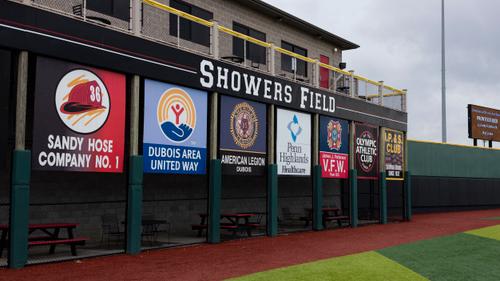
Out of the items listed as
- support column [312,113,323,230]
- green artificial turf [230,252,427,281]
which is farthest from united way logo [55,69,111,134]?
support column [312,113,323,230]

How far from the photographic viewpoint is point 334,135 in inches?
863

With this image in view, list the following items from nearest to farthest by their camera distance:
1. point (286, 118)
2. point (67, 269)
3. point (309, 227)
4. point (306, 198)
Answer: point (67, 269)
point (286, 118)
point (309, 227)
point (306, 198)

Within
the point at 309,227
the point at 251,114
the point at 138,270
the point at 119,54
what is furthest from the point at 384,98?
the point at 138,270

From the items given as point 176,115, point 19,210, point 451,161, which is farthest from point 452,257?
point 451,161

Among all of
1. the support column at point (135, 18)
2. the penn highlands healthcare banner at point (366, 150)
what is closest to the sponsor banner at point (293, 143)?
the penn highlands healthcare banner at point (366, 150)

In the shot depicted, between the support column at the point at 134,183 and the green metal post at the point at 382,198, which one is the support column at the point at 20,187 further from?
the green metal post at the point at 382,198

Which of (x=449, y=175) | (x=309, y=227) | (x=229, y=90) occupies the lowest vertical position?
(x=309, y=227)

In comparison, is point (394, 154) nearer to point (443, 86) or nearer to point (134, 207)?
point (134, 207)

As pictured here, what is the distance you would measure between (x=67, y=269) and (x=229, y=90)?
304 inches

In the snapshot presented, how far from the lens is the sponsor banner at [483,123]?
41.4 metres

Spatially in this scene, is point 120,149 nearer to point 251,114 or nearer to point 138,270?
point 138,270

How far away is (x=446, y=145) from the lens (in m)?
35.5

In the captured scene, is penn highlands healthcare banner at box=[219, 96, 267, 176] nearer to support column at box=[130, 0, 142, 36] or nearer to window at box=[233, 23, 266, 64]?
support column at box=[130, 0, 142, 36]

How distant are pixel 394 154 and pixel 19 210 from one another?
19.0m
